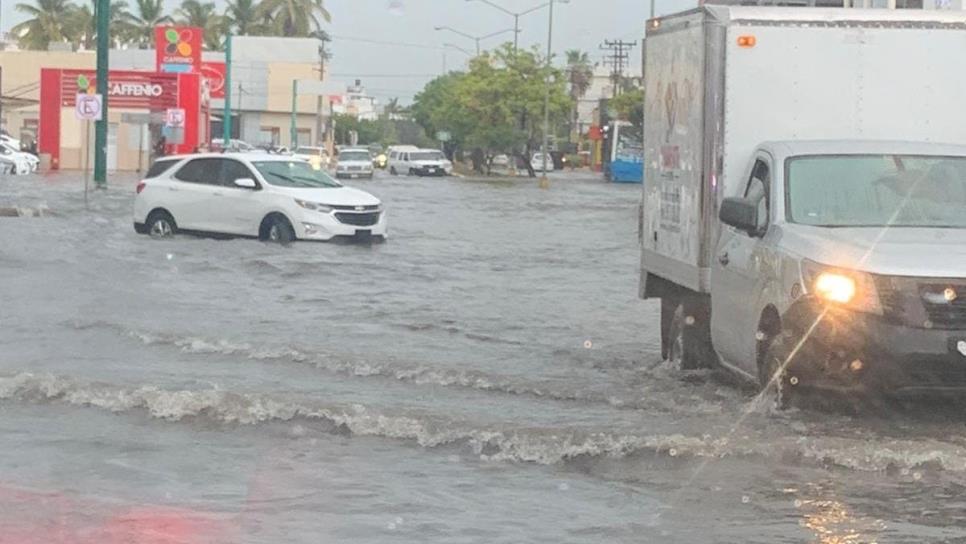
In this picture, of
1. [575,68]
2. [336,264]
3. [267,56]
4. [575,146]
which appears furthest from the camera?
[575,68]

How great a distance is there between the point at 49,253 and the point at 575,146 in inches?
4318

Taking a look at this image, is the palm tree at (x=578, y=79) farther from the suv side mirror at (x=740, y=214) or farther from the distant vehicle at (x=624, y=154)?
the suv side mirror at (x=740, y=214)

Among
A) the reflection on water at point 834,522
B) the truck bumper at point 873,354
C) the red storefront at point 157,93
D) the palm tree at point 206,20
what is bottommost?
the reflection on water at point 834,522

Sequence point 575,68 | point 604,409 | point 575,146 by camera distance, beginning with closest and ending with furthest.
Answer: point 604,409 < point 575,146 < point 575,68

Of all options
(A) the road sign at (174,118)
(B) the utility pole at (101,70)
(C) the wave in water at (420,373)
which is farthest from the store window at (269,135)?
(C) the wave in water at (420,373)

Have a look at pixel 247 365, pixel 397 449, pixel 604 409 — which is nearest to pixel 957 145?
pixel 604 409

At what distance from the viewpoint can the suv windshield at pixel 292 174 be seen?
25.5 m

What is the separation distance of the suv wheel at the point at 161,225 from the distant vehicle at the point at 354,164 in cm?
4304

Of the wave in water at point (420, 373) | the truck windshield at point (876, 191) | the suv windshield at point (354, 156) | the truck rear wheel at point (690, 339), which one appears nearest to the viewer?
the truck windshield at point (876, 191)

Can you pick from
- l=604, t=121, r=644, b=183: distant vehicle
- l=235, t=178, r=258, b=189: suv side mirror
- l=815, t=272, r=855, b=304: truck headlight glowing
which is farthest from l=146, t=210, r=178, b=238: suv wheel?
l=604, t=121, r=644, b=183: distant vehicle

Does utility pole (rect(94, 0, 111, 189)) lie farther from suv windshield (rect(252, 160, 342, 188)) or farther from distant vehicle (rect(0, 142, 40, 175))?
distant vehicle (rect(0, 142, 40, 175))

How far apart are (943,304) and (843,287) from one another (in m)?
0.54

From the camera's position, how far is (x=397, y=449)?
9344mm

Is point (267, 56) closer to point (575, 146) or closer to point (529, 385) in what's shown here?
point (575, 146)
